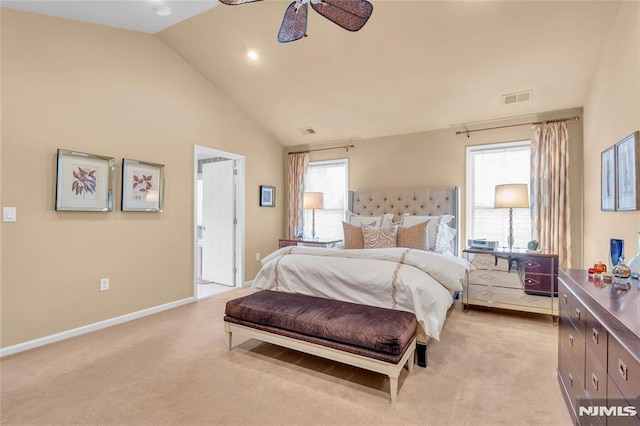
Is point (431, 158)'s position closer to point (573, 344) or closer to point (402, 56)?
→ point (402, 56)

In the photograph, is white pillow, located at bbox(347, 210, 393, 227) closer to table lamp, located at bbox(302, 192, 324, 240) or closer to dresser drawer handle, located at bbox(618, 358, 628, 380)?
table lamp, located at bbox(302, 192, 324, 240)

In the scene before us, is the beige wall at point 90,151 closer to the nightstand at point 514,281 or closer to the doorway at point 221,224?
the doorway at point 221,224

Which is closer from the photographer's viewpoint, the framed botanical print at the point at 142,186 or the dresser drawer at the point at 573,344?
the dresser drawer at the point at 573,344

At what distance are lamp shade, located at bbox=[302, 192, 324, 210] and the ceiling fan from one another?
3.03 m

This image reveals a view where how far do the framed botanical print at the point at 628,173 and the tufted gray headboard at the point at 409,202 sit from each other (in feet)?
6.42

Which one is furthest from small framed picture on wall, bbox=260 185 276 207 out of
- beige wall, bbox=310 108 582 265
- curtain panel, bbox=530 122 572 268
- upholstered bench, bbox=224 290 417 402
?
curtain panel, bbox=530 122 572 268

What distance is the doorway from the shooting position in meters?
4.93

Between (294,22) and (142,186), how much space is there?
254 centimetres

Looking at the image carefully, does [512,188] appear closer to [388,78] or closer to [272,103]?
[388,78]

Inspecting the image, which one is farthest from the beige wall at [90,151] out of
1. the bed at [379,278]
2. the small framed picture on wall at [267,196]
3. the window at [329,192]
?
the window at [329,192]

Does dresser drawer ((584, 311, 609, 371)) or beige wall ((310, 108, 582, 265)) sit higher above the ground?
beige wall ((310, 108, 582, 265))

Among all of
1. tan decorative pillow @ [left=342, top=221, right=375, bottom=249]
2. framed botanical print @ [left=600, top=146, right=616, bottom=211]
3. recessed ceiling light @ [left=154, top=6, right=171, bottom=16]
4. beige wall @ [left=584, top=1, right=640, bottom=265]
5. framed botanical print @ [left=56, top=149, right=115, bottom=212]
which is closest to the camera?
beige wall @ [left=584, top=1, right=640, bottom=265]

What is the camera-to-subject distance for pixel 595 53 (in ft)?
9.82

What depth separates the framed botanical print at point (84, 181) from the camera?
2930 millimetres
